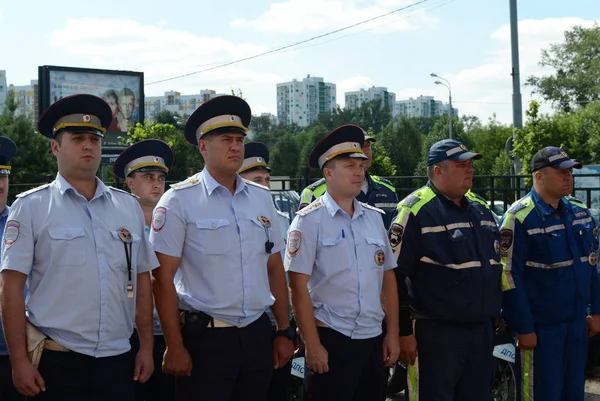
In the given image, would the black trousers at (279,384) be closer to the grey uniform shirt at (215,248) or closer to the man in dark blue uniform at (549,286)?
the grey uniform shirt at (215,248)

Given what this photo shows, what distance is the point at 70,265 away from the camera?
3314mm

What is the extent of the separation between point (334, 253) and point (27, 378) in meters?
1.73

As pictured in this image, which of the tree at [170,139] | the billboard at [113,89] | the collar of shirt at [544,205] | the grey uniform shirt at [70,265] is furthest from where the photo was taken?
the billboard at [113,89]

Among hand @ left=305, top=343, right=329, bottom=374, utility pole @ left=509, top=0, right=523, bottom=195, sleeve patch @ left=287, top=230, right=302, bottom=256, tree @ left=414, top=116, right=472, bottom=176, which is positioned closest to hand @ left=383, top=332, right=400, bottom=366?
hand @ left=305, top=343, right=329, bottom=374

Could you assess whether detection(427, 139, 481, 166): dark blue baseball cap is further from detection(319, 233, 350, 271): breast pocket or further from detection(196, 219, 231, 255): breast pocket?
detection(196, 219, 231, 255): breast pocket

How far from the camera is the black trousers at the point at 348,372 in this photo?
412 cm

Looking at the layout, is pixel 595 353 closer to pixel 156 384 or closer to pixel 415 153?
pixel 156 384

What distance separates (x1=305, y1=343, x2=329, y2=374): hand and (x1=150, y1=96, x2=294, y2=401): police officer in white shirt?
0.56 feet

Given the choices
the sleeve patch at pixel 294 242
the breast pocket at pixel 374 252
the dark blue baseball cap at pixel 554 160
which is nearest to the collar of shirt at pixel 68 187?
the sleeve patch at pixel 294 242

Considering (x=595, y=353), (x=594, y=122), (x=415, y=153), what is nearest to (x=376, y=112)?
(x=415, y=153)

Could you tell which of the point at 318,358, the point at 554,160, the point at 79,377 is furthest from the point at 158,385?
the point at 554,160

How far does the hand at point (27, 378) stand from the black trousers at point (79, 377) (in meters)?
0.09

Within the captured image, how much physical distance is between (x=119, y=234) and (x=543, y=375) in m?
3.06

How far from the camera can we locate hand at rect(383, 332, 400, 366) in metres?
4.27
